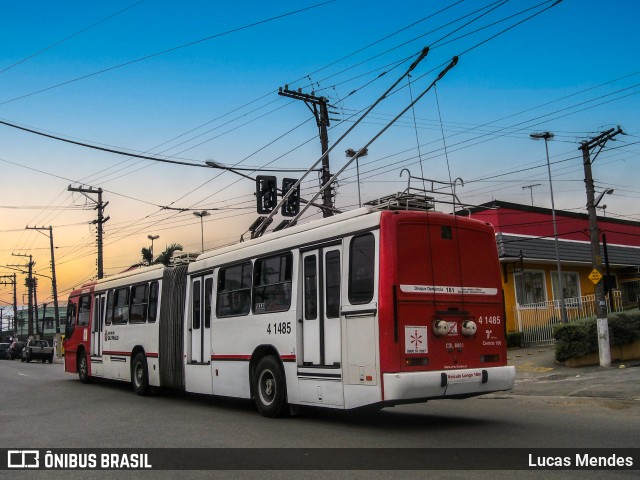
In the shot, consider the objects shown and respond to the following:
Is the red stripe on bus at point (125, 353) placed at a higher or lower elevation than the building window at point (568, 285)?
lower

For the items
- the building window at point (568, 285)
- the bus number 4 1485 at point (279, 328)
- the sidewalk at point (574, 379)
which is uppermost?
the building window at point (568, 285)

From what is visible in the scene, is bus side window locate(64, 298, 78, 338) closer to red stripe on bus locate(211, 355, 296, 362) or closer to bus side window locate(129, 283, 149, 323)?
bus side window locate(129, 283, 149, 323)

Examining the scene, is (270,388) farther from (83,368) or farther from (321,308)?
(83,368)

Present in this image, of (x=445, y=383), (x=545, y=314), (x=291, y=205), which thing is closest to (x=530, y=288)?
(x=545, y=314)

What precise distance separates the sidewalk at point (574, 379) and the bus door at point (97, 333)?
11307mm

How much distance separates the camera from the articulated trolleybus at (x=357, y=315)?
29.8 feet

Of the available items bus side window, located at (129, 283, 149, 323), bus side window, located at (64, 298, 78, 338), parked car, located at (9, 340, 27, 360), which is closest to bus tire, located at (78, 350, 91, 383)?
bus side window, located at (64, 298, 78, 338)

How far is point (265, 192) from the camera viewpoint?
66.9 ft

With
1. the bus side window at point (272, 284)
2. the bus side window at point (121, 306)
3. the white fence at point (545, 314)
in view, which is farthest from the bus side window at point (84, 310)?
the white fence at point (545, 314)

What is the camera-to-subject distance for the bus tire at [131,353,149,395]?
15977 millimetres

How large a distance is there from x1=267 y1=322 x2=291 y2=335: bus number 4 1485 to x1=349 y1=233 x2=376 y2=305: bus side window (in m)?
1.71

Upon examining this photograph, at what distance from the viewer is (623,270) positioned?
115ft

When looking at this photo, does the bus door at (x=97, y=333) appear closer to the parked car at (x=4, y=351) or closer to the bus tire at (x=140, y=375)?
the bus tire at (x=140, y=375)

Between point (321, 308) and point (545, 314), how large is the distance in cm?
1951
